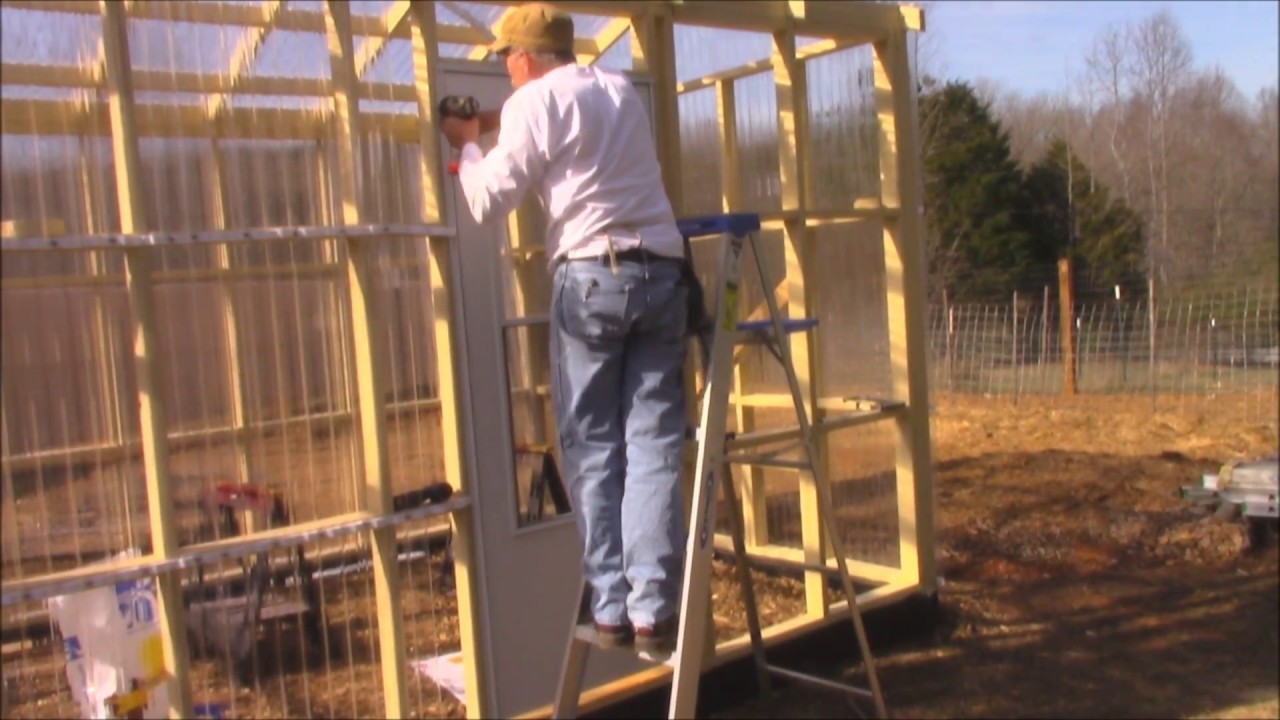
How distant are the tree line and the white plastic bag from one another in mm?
8531

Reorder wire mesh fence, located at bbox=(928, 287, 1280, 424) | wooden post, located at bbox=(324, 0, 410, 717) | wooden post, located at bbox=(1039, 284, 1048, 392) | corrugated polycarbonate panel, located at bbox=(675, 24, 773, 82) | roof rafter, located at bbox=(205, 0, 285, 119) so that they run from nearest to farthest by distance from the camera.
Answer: roof rafter, located at bbox=(205, 0, 285, 119)
wooden post, located at bbox=(324, 0, 410, 717)
corrugated polycarbonate panel, located at bbox=(675, 24, 773, 82)
wire mesh fence, located at bbox=(928, 287, 1280, 424)
wooden post, located at bbox=(1039, 284, 1048, 392)

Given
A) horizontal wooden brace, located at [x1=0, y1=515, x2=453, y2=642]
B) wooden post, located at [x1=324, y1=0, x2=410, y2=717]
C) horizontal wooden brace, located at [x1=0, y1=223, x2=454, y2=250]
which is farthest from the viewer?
wooden post, located at [x1=324, y1=0, x2=410, y2=717]

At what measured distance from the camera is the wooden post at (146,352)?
2834 millimetres

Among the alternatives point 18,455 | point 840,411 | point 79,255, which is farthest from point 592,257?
point 840,411

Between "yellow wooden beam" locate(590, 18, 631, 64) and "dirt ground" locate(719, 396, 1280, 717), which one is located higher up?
"yellow wooden beam" locate(590, 18, 631, 64)

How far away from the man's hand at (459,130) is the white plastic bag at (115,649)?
1.34 m

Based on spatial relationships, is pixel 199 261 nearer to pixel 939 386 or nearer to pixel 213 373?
pixel 213 373

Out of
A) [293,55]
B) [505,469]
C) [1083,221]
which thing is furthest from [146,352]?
[1083,221]

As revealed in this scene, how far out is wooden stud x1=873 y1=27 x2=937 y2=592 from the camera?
15.8 ft

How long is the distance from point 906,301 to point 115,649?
3.25m

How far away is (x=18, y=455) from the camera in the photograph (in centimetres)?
274

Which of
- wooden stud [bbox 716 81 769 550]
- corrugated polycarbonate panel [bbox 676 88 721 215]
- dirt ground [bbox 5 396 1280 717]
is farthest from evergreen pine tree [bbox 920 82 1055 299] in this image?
corrugated polycarbonate panel [bbox 676 88 721 215]

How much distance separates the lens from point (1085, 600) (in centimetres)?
567

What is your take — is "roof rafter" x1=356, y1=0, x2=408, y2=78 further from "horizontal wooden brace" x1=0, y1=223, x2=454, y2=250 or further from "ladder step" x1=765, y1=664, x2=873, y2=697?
"ladder step" x1=765, y1=664, x2=873, y2=697
